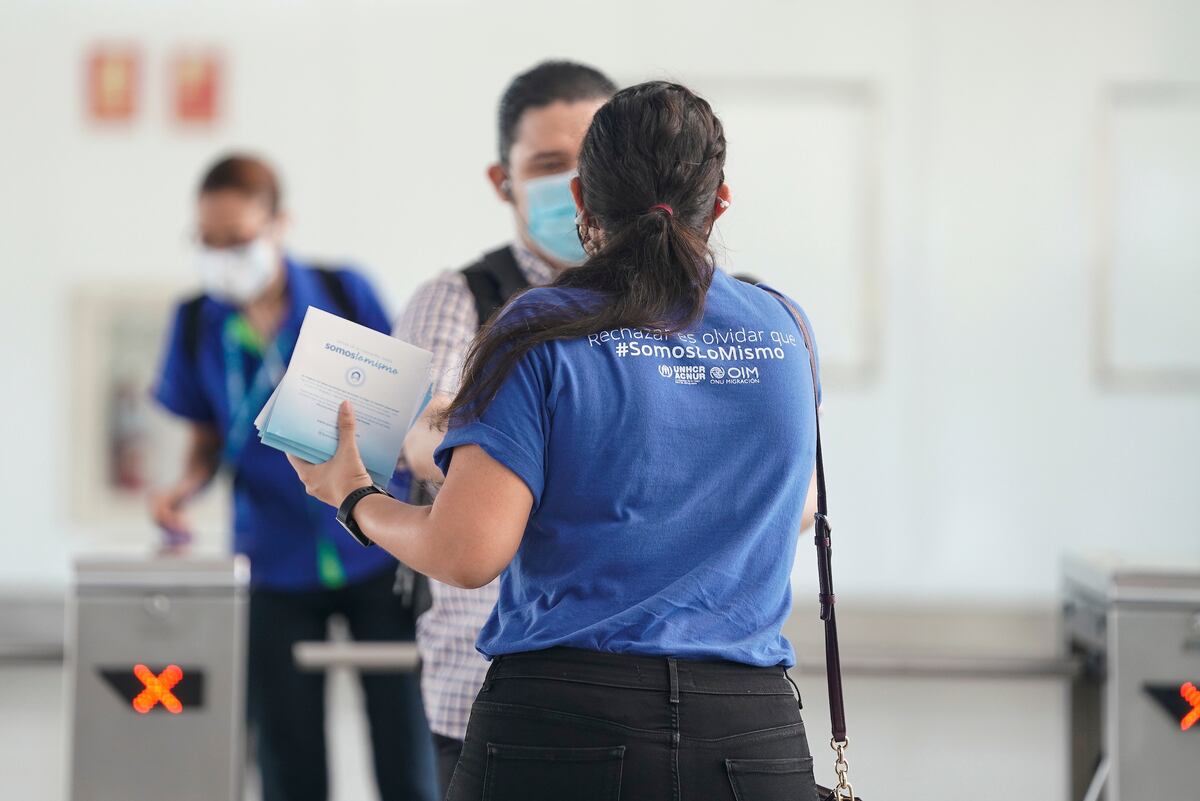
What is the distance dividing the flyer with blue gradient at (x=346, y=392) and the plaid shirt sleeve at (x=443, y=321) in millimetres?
245

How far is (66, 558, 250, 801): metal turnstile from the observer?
106 inches

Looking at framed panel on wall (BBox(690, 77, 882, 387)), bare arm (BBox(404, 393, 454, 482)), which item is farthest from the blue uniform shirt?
framed panel on wall (BBox(690, 77, 882, 387))

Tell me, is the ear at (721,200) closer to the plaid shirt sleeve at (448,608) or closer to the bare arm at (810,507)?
the bare arm at (810,507)

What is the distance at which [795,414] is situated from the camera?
58.2 inches

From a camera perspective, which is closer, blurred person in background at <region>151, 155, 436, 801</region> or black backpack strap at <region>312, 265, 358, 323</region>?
blurred person in background at <region>151, 155, 436, 801</region>

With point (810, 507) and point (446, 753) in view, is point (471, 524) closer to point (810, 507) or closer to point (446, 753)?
point (810, 507)

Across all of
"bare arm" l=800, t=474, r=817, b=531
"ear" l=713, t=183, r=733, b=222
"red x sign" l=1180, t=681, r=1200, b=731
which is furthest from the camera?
"red x sign" l=1180, t=681, r=1200, b=731

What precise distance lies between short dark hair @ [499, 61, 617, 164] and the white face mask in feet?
4.46

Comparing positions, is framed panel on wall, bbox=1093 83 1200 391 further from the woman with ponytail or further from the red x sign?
the woman with ponytail

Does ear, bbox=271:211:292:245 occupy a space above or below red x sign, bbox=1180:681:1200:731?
above

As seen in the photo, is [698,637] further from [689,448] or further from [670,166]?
[670,166]

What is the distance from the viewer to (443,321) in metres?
1.99

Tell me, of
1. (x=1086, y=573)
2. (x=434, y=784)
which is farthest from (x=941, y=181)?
(x=434, y=784)

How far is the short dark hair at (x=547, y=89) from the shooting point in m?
2.03
